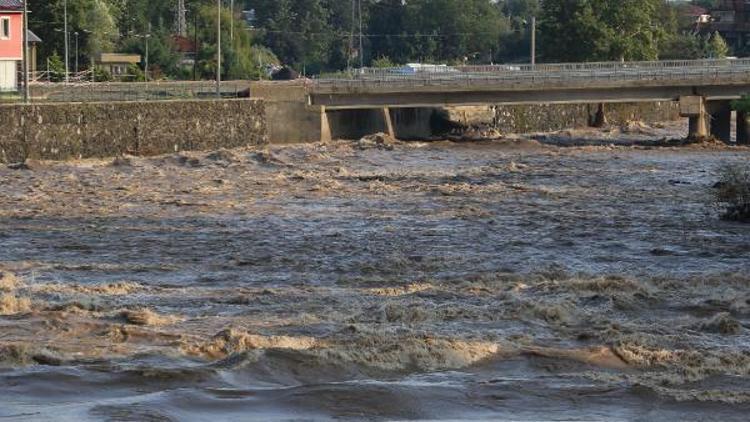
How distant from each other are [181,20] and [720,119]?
68.9 meters

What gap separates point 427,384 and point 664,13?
13440cm

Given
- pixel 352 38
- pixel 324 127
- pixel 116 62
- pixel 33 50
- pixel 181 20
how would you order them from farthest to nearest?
pixel 352 38 → pixel 181 20 → pixel 116 62 → pixel 33 50 → pixel 324 127

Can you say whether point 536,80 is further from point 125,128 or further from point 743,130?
point 125,128

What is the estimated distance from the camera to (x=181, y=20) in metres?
136

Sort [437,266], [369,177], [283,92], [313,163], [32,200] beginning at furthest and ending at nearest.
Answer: [283,92] → [313,163] → [369,177] → [32,200] → [437,266]

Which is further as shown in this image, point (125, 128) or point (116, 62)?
point (116, 62)

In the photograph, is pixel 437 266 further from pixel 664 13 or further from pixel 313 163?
pixel 664 13

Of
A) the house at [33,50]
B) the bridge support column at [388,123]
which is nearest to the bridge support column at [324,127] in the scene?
the bridge support column at [388,123]

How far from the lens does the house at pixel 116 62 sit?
344 feet

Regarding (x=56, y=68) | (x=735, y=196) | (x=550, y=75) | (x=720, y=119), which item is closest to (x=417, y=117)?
(x=550, y=75)

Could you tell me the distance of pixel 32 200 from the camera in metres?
43.4

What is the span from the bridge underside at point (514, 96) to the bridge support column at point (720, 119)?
188 cm

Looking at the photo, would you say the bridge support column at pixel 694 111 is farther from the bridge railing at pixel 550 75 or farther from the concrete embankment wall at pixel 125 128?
the concrete embankment wall at pixel 125 128

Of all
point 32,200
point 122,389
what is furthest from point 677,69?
point 122,389
